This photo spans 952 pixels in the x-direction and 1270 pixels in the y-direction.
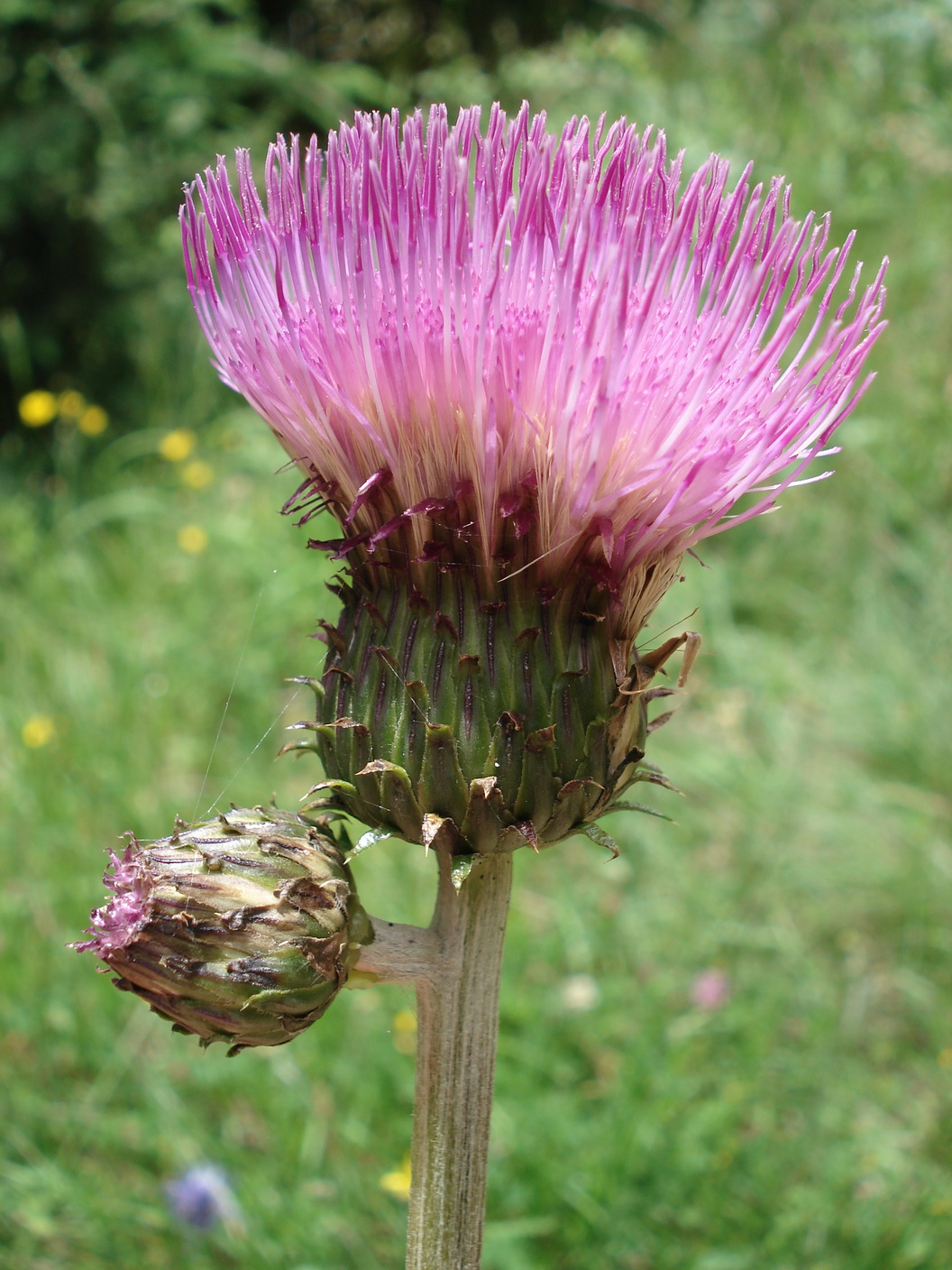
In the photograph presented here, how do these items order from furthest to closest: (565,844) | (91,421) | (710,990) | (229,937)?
(91,421), (565,844), (710,990), (229,937)

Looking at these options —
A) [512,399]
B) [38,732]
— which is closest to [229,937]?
[512,399]

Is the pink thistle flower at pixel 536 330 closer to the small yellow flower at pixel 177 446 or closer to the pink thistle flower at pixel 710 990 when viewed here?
the pink thistle flower at pixel 710 990

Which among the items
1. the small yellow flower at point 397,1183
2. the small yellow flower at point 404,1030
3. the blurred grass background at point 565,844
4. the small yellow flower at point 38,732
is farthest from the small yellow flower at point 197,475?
the small yellow flower at point 397,1183

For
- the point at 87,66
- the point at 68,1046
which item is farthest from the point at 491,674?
the point at 87,66

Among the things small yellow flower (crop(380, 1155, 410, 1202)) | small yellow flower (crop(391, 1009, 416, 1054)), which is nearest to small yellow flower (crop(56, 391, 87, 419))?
small yellow flower (crop(391, 1009, 416, 1054))

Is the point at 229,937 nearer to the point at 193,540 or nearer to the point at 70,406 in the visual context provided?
the point at 193,540

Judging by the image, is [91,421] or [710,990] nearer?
[710,990]

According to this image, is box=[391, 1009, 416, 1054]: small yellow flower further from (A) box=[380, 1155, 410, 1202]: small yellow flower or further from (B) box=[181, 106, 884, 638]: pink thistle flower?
(B) box=[181, 106, 884, 638]: pink thistle flower
